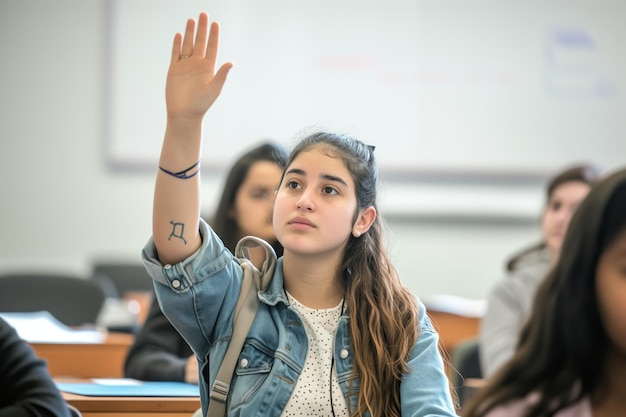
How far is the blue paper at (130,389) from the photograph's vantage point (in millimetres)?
2068

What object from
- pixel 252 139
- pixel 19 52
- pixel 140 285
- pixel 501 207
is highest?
pixel 19 52

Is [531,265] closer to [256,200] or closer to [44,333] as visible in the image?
[256,200]

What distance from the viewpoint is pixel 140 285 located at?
17.7ft

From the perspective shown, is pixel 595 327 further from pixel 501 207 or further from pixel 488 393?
pixel 501 207

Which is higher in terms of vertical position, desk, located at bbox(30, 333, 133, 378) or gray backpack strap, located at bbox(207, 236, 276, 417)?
gray backpack strap, located at bbox(207, 236, 276, 417)

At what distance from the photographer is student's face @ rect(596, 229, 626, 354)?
1076mm

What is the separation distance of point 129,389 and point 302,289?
575mm

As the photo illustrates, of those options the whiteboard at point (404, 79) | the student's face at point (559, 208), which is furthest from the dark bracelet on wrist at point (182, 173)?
the whiteboard at point (404, 79)

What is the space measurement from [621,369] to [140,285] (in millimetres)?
4443

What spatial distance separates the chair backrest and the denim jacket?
3650mm

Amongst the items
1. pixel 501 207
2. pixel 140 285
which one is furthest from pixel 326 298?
pixel 501 207

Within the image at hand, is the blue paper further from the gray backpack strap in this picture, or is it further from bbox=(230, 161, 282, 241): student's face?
bbox=(230, 161, 282, 241): student's face

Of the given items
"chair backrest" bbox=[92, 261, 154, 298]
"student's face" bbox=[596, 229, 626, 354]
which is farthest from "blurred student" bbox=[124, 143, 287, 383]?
"chair backrest" bbox=[92, 261, 154, 298]

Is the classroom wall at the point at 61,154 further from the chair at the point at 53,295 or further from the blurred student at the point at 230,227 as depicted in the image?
the blurred student at the point at 230,227
